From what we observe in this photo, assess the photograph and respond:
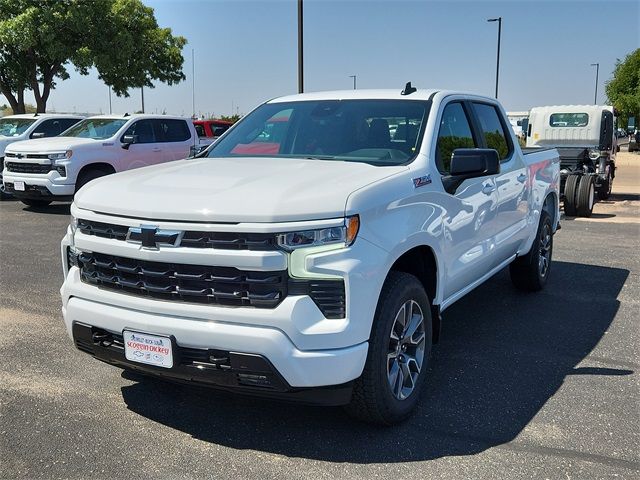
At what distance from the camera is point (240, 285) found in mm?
2881

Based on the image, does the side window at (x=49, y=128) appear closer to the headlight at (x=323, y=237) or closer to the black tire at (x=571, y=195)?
the black tire at (x=571, y=195)

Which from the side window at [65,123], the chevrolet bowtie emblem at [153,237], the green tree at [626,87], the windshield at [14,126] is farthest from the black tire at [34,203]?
the green tree at [626,87]

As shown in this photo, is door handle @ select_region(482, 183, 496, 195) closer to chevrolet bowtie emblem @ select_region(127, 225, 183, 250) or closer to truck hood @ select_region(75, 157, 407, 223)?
truck hood @ select_region(75, 157, 407, 223)

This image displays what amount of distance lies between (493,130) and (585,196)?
24.1 feet

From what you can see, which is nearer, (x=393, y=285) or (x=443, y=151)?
(x=393, y=285)

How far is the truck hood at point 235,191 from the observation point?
113 inches

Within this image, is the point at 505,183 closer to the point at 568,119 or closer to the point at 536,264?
the point at 536,264

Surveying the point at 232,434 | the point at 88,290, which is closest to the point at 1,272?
the point at 88,290

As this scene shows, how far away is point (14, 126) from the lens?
15.1 meters

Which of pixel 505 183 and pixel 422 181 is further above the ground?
pixel 422 181

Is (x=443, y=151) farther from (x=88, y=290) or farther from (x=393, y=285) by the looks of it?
(x=88, y=290)

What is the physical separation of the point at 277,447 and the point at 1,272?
5044mm

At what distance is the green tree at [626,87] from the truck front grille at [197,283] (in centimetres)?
4025

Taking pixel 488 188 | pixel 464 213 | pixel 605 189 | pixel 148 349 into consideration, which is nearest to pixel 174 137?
pixel 605 189
